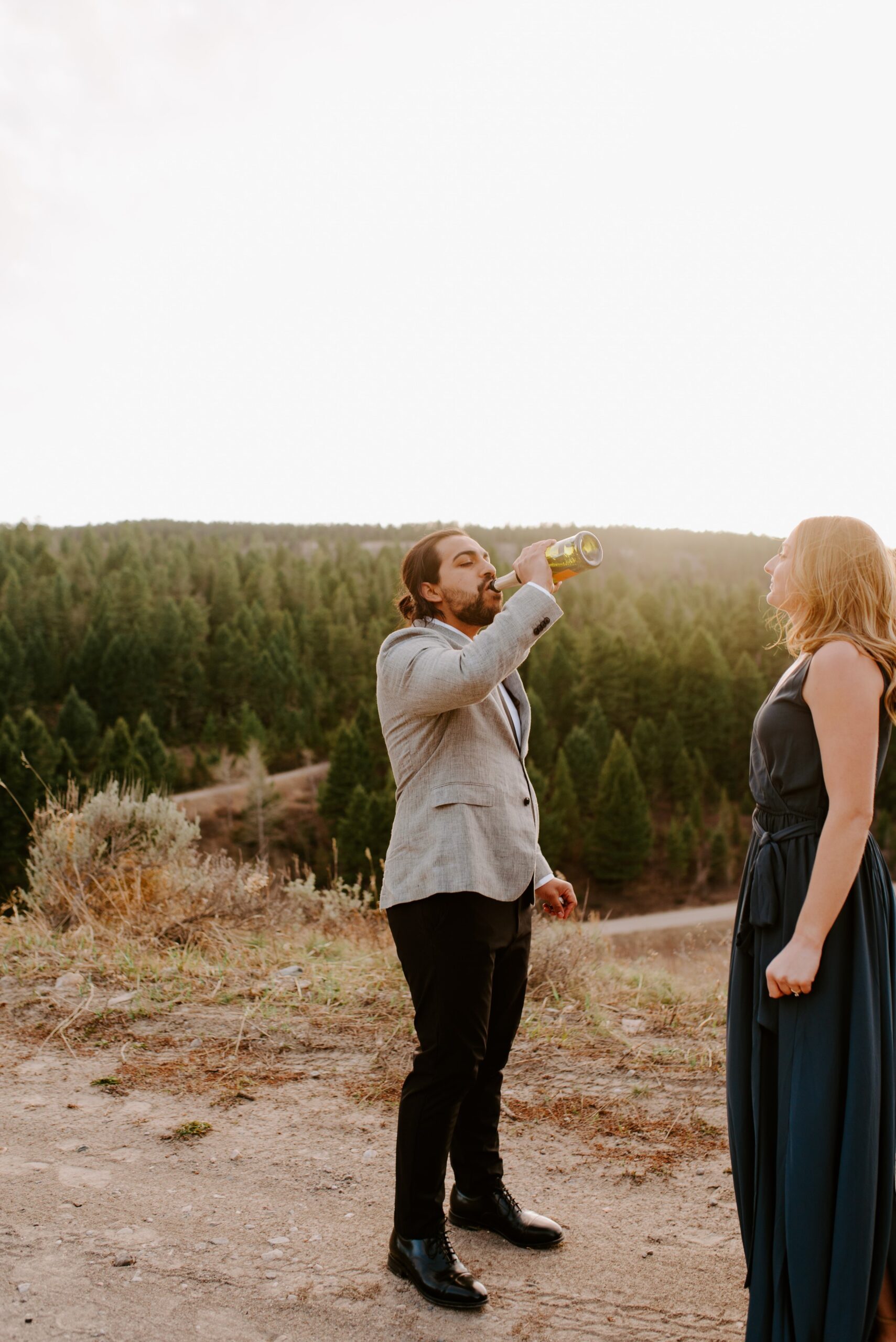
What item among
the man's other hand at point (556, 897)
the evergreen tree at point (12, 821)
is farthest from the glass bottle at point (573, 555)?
the evergreen tree at point (12, 821)

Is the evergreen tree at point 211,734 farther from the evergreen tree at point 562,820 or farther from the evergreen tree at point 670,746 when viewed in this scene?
the evergreen tree at point 670,746

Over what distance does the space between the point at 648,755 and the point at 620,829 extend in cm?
930

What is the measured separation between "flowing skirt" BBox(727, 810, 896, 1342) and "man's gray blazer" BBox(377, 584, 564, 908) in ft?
2.35

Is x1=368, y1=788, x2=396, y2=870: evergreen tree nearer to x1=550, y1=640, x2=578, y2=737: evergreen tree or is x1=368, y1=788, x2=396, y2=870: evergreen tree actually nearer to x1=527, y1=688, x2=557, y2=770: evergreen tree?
x1=527, y1=688, x2=557, y2=770: evergreen tree

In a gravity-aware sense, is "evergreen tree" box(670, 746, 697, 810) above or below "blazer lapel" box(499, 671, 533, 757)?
below

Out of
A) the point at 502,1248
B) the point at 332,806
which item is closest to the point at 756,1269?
the point at 502,1248

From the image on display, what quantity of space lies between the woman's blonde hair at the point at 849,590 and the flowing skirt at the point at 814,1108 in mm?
473

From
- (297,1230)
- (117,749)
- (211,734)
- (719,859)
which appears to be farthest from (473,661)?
(211,734)

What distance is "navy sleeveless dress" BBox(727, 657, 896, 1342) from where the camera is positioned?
217 centimetres

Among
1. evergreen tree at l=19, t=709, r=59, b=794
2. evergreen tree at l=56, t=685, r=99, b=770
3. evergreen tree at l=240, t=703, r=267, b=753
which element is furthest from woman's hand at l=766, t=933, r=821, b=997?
evergreen tree at l=56, t=685, r=99, b=770

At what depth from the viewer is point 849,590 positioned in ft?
7.70

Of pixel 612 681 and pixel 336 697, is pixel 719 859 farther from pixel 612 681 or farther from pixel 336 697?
pixel 336 697

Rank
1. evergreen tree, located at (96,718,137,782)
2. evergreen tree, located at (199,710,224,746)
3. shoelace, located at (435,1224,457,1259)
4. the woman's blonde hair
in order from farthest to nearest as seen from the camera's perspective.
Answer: evergreen tree, located at (199,710,224,746), evergreen tree, located at (96,718,137,782), shoelace, located at (435,1224,457,1259), the woman's blonde hair

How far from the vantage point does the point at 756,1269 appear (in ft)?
7.43
